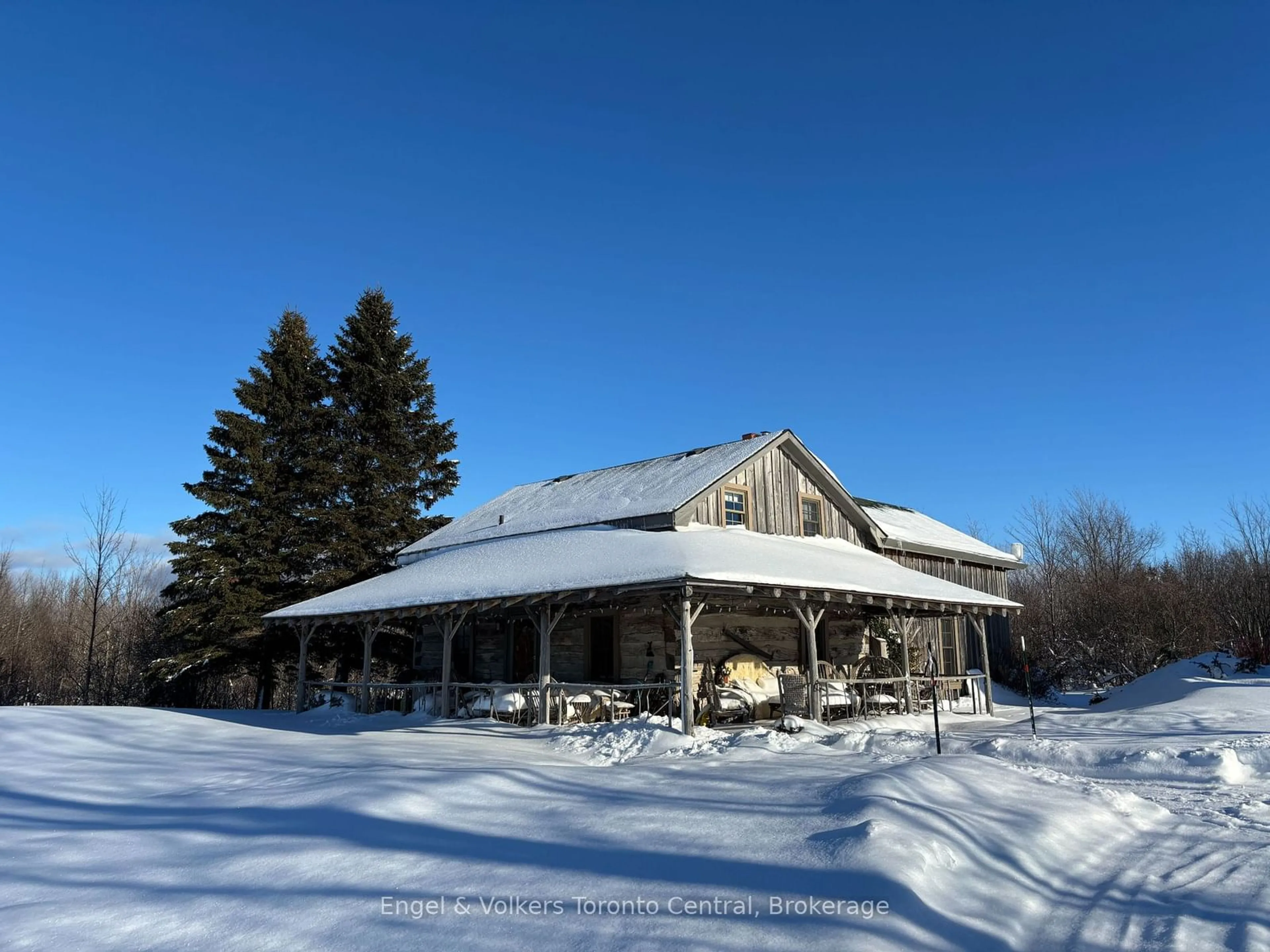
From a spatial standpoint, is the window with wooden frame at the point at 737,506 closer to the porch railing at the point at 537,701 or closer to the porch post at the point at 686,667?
the porch railing at the point at 537,701

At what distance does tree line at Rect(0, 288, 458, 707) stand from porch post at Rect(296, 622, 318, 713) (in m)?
5.50

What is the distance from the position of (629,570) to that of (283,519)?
60.4 ft

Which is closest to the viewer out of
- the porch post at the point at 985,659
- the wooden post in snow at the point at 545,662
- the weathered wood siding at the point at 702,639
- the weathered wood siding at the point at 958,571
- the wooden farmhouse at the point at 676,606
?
the wooden farmhouse at the point at 676,606

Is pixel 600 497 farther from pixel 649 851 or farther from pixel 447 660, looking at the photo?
pixel 649 851

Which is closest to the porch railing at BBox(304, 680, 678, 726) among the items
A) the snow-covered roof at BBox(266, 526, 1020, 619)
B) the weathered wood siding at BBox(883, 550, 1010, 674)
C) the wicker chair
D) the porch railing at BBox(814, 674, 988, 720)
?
the snow-covered roof at BBox(266, 526, 1020, 619)

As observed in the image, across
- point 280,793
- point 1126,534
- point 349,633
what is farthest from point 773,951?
point 1126,534

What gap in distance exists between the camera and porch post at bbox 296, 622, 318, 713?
22766 mm

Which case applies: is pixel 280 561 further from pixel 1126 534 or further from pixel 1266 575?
pixel 1126 534

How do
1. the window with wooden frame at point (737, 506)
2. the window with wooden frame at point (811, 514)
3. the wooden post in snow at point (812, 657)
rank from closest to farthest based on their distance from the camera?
the wooden post in snow at point (812, 657) < the window with wooden frame at point (737, 506) < the window with wooden frame at point (811, 514)

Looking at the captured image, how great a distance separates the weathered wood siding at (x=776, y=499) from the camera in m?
21.2

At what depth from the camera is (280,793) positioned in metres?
8.91

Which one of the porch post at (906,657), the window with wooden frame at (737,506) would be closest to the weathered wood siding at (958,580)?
the porch post at (906,657)

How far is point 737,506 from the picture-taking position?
72.0 feet

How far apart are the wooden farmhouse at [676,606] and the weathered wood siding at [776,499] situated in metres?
0.05
